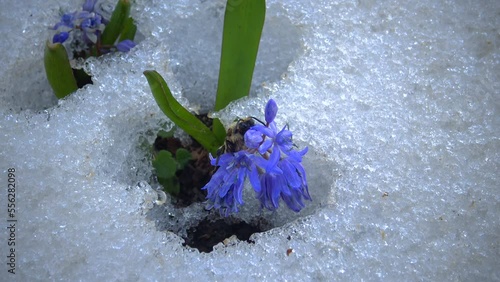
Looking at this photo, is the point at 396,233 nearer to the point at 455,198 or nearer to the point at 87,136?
the point at 455,198

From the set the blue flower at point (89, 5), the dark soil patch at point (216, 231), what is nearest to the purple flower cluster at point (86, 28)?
the blue flower at point (89, 5)

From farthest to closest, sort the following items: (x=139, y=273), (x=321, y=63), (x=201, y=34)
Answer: (x=201, y=34) < (x=321, y=63) < (x=139, y=273)

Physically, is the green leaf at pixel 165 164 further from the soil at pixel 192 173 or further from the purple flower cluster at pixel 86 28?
the purple flower cluster at pixel 86 28

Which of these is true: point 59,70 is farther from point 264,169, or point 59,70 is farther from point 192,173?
point 264,169

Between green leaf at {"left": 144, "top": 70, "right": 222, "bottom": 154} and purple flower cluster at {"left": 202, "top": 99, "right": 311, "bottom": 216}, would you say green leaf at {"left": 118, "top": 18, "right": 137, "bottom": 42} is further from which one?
purple flower cluster at {"left": 202, "top": 99, "right": 311, "bottom": 216}

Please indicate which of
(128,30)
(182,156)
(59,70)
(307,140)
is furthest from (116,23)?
(307,140)

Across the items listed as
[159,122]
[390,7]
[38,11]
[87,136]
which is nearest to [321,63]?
[390,7]
